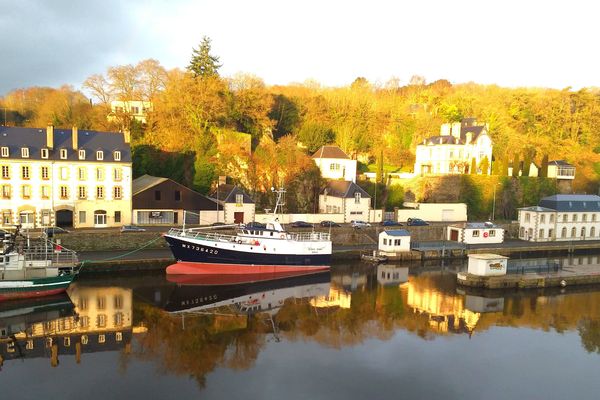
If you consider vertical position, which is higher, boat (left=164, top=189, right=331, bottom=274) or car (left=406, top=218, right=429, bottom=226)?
car (left=406, top=218, right=429, bottom=226)

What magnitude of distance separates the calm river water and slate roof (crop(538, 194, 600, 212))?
1700 centimetres

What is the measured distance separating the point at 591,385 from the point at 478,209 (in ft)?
108

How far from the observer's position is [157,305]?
72.8 feet

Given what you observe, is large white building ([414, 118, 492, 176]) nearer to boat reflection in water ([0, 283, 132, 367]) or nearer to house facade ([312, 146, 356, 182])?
house facade ([312, 146, 356, 182])

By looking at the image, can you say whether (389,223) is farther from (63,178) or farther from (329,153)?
(63,178)

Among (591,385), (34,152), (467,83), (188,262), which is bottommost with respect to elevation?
(591,385)

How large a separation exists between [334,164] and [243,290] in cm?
2345

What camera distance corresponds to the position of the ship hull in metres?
27.3

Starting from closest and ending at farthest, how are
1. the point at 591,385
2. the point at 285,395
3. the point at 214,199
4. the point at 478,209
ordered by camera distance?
the point at 285,395 < the point at 591,385 < the point at 214,199 < the point at 478,209

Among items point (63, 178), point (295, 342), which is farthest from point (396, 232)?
point (63, 178)

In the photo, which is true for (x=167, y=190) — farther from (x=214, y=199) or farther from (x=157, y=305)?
(x=157, y=305)

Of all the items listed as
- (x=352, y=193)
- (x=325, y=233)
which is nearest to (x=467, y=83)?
(x=352, y=193)

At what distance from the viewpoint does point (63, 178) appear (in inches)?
1265

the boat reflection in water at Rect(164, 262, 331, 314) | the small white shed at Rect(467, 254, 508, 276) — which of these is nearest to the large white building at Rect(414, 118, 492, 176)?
the small white shed at Rect(467, 254, 508, 276)
